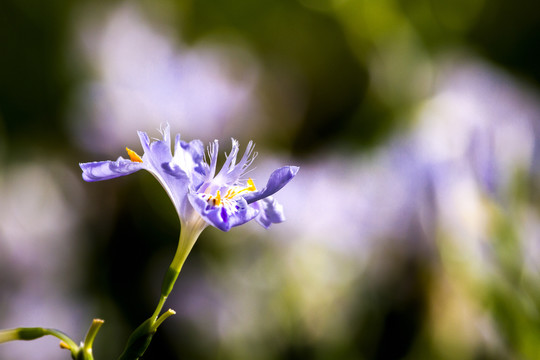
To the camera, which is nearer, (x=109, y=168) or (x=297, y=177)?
(x=109, y=168)

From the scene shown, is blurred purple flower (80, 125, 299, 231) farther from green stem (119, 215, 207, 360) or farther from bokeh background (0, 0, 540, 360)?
bokeh background (0, 0, 540, 360)

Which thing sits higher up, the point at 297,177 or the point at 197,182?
the point at 197,182

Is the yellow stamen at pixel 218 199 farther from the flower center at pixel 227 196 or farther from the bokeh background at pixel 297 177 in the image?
the bokeh background at pixel 297 177

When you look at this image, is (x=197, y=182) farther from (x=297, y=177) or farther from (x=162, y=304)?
(x=297, y=177)

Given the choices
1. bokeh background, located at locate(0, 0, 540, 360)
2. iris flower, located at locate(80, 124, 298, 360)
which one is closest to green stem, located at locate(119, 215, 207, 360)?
iris flower, located at locate(80, 124, 298, 360)

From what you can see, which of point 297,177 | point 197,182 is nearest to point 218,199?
point 197,182

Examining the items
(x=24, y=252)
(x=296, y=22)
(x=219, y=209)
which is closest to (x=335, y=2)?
(x=296, y=22)
